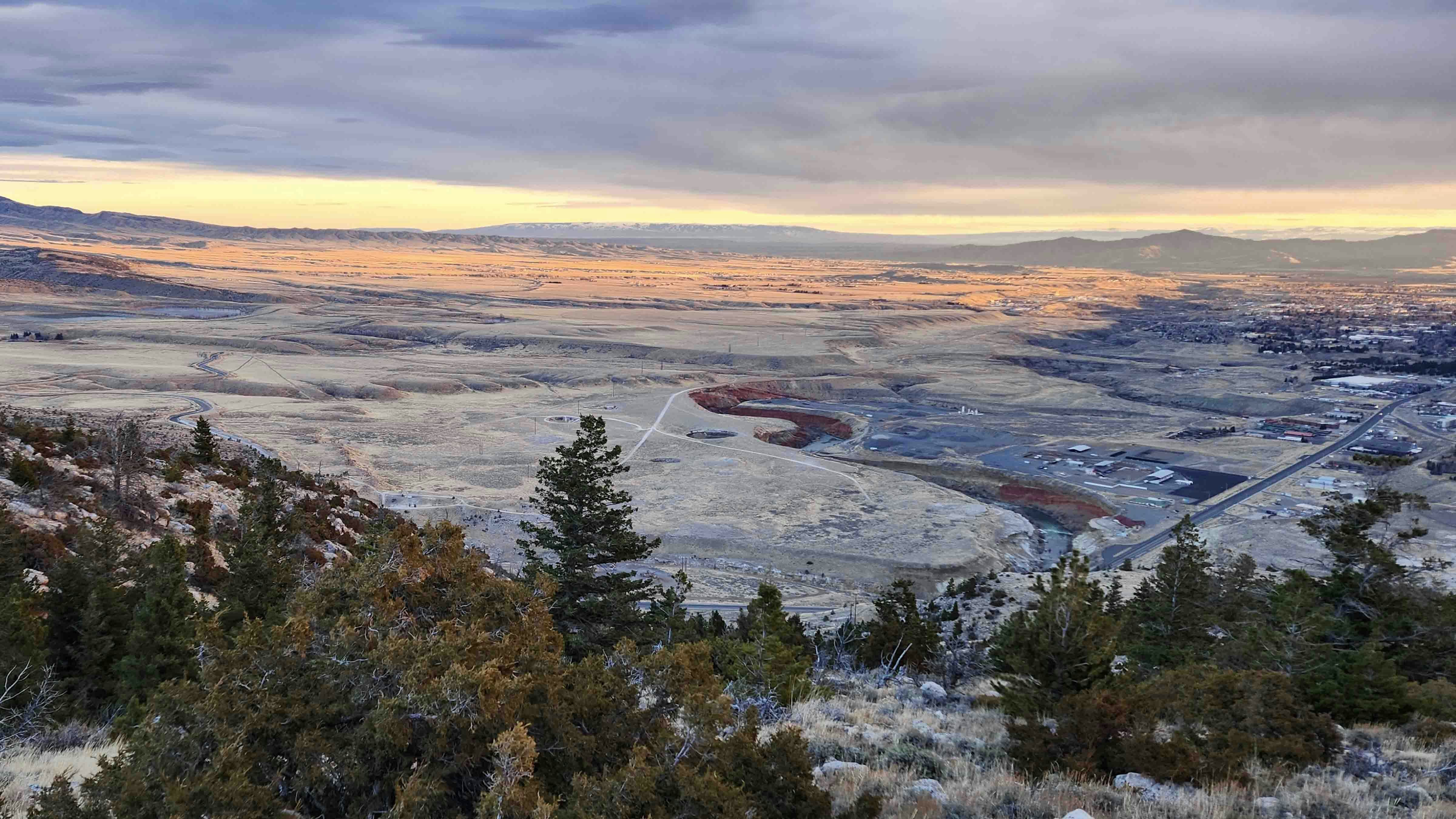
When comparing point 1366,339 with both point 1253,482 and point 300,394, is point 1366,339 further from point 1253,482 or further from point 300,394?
point 300,394

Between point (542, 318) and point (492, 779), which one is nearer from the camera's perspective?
point (492, 779)

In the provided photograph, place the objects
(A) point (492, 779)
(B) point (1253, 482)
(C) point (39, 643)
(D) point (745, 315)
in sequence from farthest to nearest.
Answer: (D) point (745, 315), (B) point (1253, 482), (C) point (39, 643), (A) point (492, 779)

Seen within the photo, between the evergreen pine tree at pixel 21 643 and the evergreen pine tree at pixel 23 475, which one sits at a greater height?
the evergreen pine tree at pixel 21 643

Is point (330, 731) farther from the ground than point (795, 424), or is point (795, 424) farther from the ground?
point (330, 731)

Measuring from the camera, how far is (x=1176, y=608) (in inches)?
932

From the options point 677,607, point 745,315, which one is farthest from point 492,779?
point 745,315

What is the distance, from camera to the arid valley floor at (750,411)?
156 feet

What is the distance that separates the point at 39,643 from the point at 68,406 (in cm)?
6548

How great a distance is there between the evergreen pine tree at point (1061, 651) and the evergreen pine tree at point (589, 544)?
7867mm

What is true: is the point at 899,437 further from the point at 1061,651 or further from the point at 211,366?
the point at 211,366

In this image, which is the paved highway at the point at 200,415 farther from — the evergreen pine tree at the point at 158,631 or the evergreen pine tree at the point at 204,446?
the evergreen pine tree at the point at 158,631

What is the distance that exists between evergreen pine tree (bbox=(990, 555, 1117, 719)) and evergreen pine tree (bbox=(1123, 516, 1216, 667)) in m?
12.9

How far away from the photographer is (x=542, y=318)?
145 metres

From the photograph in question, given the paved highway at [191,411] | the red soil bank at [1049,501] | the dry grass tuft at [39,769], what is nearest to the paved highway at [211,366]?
the paved highway at [191,411]
